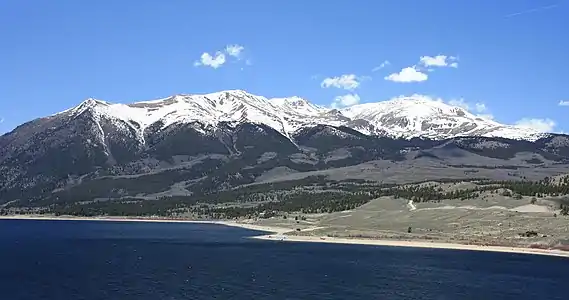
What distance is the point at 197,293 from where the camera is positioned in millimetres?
124625

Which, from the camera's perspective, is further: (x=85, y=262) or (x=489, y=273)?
(x=85, y=262)

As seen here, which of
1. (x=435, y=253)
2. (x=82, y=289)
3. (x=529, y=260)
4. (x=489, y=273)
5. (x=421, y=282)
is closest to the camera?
(x=82, y=289)

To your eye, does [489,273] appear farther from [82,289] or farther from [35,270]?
[35,270]

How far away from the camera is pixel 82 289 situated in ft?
425

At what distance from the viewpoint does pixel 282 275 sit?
488 feet

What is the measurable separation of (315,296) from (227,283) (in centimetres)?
2377

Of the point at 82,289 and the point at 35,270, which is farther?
the point at 35,270

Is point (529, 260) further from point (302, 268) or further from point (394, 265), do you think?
point (302, 268)

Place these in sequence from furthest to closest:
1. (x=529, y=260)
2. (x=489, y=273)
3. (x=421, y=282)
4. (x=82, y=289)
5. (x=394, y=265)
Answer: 1. (x=529, y=260)
2. (x=394, y=265)
3. (x=489, y=273)
4. (x=421, y=282)
5. (x=82, y=289)

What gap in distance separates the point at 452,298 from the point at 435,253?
240ft

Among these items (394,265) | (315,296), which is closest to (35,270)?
(315,296)

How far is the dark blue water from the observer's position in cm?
12575

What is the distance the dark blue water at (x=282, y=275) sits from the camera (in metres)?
126

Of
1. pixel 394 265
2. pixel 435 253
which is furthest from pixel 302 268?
pixel 435 253
